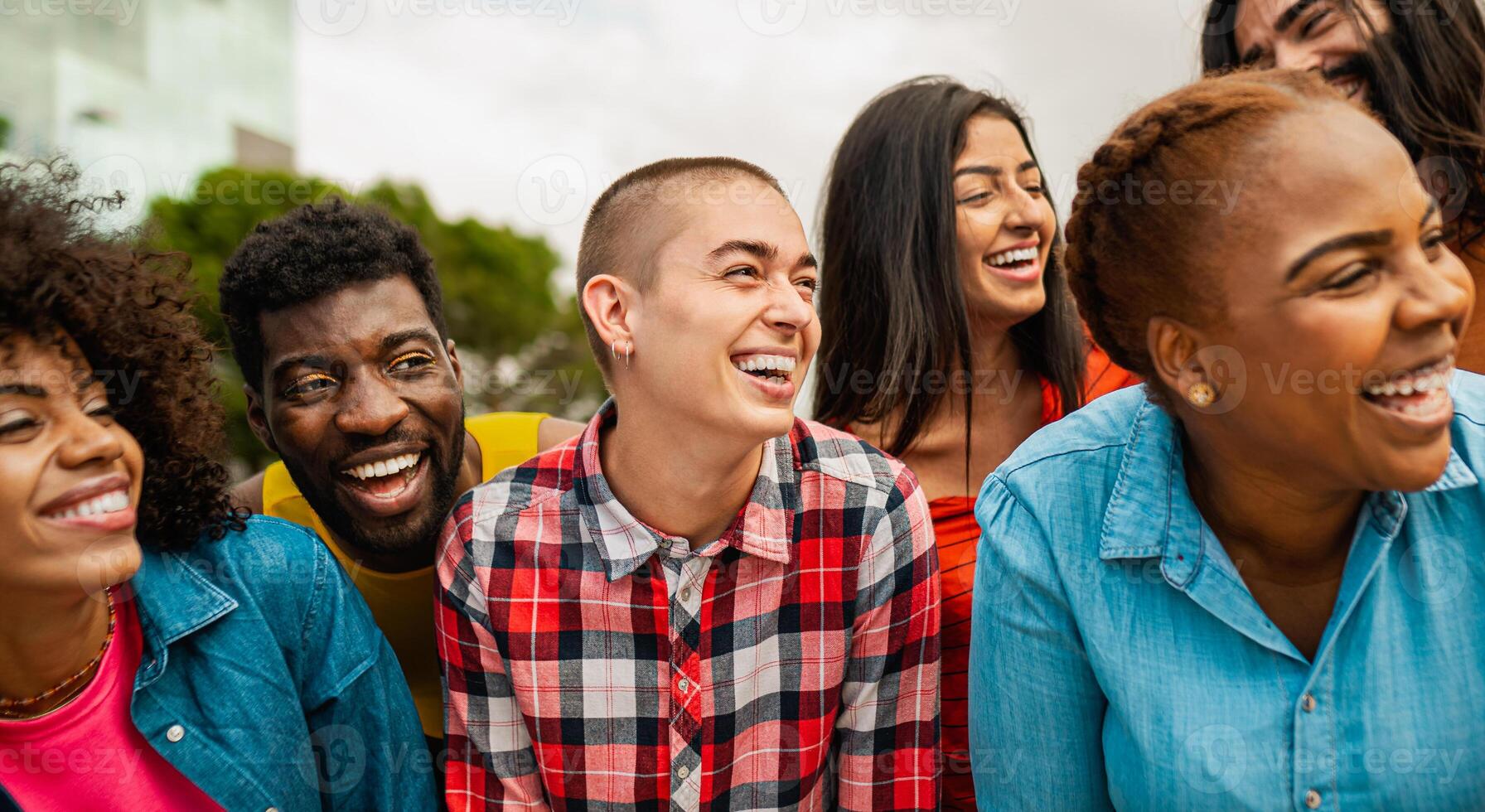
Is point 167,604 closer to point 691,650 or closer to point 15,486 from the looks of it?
point 15,486

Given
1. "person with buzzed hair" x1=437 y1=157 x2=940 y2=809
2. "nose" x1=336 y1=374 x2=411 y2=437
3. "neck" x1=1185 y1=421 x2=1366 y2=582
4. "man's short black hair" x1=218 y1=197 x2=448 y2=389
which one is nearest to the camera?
"neck" x1=1185 y1=421 x2=1366 y2=582

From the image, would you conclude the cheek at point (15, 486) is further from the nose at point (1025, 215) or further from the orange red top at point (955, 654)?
the nose at point (1025, 215)

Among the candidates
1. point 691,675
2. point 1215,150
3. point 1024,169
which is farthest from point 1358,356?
point 1024,169

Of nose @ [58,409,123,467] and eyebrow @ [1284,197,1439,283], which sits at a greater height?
eyebrow @ [1284,197,1439,283]

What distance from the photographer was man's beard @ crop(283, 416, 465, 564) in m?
3.03

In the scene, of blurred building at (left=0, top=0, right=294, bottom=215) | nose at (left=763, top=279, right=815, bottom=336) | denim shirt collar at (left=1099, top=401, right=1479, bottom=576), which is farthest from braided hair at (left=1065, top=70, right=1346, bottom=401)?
blurred building at (left=0, top=0, right=294, bottom=215)

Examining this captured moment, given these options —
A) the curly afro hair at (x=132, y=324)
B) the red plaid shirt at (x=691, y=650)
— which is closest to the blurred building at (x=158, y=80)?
the curly afro hair at (x=132, y=324)

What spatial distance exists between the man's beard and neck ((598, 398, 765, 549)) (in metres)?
0.62

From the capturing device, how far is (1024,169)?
360 centimetres

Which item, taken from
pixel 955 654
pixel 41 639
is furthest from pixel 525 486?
pixel 955 654

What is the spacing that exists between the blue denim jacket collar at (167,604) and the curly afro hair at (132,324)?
0.08 metres

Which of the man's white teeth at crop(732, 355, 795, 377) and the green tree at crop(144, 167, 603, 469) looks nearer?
the man's white teeth at crop(732, 355, 795, 377)

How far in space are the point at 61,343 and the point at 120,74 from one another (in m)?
41.1

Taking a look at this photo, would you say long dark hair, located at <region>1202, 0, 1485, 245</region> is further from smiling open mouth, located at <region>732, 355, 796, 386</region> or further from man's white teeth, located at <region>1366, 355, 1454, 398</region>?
smiling open mouth, located at <region>732, 355, 796, 386</region>
